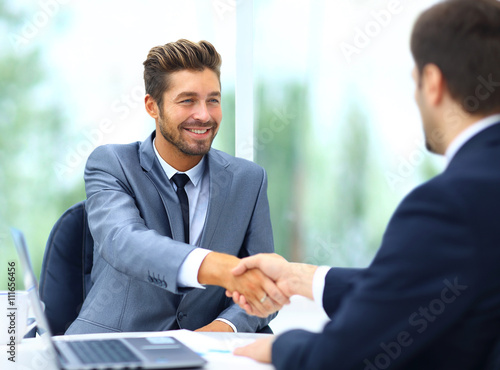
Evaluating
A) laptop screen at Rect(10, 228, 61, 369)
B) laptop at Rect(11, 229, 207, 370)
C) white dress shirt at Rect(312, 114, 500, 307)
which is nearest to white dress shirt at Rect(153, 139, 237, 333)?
laptop at Rect(11, 229, 207, 370)

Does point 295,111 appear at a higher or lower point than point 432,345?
higher

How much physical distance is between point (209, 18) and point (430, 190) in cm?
287

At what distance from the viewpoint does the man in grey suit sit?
1.58 m

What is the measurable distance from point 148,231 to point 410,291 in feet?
3.12

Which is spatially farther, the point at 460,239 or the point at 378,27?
the point at 378,27

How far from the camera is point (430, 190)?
0.86 meters

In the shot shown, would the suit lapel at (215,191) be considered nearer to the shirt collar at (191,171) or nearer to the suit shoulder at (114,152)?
the shirt collar at (191,171)

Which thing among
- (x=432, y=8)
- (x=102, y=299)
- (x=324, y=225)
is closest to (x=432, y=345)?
(x=432, y=8)

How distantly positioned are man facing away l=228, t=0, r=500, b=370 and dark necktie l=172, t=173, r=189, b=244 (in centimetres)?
94

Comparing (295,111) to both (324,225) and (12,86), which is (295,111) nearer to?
(324,225)

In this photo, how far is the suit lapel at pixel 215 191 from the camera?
6.15ft

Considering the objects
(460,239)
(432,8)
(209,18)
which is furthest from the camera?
(209,18)

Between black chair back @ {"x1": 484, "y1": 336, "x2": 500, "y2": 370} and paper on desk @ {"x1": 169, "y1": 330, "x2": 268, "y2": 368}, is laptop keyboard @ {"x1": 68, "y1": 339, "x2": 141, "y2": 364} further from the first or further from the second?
black chair back @ {"x1": 484, "y1": 336, "x2": 500, "y2": 370}

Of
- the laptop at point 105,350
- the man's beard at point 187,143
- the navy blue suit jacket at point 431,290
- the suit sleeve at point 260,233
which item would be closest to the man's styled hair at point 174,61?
the man's beard at point 187,143
